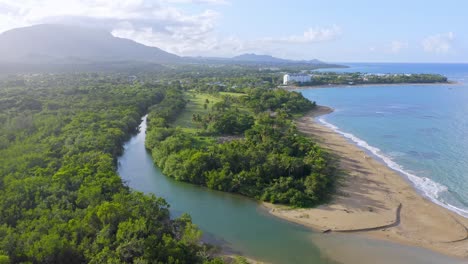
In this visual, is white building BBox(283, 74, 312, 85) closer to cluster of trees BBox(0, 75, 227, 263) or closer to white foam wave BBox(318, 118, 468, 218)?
white foam wave BBox(318, 118, 468, 218)

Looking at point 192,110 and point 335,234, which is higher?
point 192,110

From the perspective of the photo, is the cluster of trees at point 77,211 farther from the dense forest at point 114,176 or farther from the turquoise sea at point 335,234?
the turquoise sea at point 335,234

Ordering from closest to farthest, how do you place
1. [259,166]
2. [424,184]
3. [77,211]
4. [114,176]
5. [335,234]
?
[77,211] → [335,234] → [114,176] → [259,166] → [424,184]

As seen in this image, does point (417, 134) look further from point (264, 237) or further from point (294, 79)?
point (294, 79)

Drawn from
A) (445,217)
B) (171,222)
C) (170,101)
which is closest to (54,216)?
(171,222)

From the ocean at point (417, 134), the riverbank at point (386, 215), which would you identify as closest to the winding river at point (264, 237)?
the riverbank at point (386, 215)

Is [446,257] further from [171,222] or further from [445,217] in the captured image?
[171,222]

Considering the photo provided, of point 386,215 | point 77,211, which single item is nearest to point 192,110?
point 386,215
